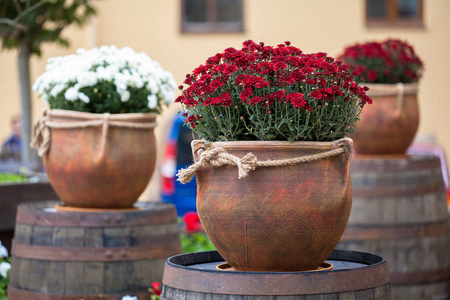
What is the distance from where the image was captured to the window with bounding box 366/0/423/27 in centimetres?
1277

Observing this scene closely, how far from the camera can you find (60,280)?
11.7 feet

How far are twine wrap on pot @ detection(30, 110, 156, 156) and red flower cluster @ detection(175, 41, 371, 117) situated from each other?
112cm

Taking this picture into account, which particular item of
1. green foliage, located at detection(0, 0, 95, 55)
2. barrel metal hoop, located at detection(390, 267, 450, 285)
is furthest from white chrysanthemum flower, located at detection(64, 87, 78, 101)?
green foliage, located at detection(0, 0, 95, 55)

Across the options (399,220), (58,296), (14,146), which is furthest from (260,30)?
(58,296)

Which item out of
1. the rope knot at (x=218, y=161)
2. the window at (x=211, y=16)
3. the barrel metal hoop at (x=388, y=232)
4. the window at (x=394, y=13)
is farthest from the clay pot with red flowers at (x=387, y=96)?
the window at (x=394, y=13)

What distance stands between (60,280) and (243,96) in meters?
1.51

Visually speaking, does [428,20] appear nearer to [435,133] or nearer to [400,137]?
[435,133]

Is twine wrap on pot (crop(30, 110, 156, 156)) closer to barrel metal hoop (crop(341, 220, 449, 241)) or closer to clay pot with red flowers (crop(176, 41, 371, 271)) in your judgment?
clay pot with red flowers (crop(176, 41, 371, 271))

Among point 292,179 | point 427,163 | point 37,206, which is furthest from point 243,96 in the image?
point 427,163

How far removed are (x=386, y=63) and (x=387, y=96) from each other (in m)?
0.22

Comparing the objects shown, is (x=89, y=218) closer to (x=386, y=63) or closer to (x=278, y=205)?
(x=278, y=205)

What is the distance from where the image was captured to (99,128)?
12.4 feet

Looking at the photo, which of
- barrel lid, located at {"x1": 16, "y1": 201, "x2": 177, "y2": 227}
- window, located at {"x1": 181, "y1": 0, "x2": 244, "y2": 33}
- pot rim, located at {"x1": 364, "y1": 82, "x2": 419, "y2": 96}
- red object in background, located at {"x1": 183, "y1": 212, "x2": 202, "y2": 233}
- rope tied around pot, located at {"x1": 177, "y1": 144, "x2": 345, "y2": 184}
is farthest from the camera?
window, located at {"x1": 181, "y1": 0, "x2": 244, "y2": 33}

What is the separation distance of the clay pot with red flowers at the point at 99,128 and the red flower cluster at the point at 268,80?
115 cm
